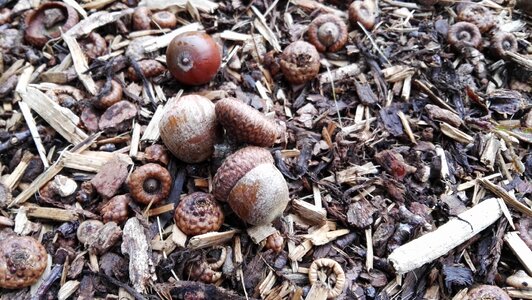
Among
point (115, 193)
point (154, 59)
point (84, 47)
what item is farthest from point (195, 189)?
point (84, 47)

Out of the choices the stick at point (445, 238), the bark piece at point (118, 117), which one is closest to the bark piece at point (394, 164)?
the stick at point (445, 238)

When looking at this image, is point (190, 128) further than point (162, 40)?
No

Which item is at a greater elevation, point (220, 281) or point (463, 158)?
point (463, 158)

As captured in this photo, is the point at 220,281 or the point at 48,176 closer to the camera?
the point at 220,281

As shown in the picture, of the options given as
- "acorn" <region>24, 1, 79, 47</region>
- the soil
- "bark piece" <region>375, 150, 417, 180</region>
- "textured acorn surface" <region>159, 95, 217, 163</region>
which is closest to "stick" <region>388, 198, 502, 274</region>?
the soil

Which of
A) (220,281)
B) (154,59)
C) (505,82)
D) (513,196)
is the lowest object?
(220,281)

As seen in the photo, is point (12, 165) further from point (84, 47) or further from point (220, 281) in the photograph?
point (220, 281)

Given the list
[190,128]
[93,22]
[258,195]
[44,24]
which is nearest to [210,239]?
[258,195]

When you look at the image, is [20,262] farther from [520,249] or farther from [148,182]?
[520,249]
